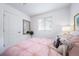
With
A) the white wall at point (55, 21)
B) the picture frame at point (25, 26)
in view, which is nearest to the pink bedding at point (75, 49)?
the white wall at point (55, 21)

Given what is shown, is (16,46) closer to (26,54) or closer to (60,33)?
(26,54)

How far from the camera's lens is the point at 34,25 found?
138 centimetres

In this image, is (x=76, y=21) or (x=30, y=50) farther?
(x=76, y=21)

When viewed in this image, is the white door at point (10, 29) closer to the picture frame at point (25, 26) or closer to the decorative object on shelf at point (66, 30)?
the picture frame at point (25, 26)

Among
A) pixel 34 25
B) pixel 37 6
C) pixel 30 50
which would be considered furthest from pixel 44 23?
pixel 30 50

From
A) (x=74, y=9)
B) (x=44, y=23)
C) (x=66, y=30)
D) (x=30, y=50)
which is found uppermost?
(x=74, y=9)

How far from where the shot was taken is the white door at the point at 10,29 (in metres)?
1.28

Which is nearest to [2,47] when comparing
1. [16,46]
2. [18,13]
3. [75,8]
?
[16,46]

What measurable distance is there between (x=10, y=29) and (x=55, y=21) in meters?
0.67

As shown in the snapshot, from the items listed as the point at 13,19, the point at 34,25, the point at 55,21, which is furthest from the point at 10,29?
the point at 55,21

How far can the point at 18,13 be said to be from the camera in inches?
52.7

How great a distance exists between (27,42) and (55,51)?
43cm

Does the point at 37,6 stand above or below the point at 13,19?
above

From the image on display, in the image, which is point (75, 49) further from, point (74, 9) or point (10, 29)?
point (10, 29)
